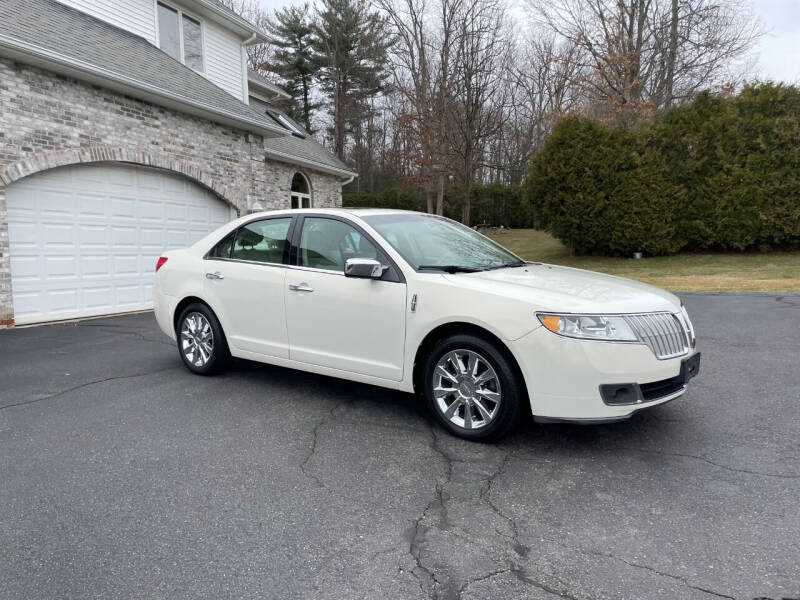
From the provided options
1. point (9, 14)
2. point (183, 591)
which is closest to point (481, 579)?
point (183, 591)

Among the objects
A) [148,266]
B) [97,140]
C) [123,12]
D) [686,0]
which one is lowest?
[148,266]

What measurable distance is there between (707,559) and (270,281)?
3.63 meters

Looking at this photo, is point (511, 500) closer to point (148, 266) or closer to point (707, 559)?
point (707, 559)

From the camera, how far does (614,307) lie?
3.36 m

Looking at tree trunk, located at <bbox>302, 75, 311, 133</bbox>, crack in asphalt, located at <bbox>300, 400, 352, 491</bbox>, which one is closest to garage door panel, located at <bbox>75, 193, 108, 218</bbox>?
crack in asphalt, located at <bbox>300, 400, 352, 491</bbox>

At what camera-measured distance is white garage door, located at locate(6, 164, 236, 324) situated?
8680mm

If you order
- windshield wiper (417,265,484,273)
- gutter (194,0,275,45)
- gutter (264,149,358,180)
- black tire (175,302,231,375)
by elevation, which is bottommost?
black tire (175,302,231,375)

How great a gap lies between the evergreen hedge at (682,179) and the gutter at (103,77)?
10033mm

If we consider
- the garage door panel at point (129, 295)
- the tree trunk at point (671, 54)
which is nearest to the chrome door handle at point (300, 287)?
the garage door panel at point (129, 295)

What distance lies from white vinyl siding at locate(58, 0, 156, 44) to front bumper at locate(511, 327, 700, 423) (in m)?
12.2

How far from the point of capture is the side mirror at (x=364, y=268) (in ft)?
12.8

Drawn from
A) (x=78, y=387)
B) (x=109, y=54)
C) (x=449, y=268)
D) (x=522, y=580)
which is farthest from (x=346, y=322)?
(x=109, y=54)

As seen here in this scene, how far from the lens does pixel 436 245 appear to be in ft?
14.6

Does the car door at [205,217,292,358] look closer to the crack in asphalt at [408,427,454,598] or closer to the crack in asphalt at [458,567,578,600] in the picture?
the crack in asphalt at [408,427,454,598]
